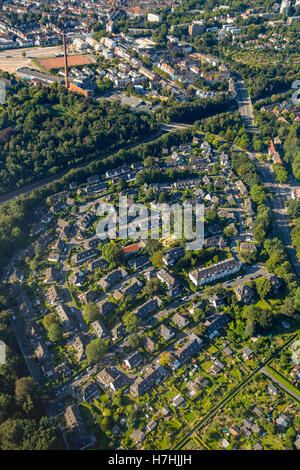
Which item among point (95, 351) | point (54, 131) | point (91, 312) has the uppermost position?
point (54, 131)

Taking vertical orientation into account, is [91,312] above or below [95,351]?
above

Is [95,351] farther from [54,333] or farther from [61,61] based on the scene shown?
[61,61]

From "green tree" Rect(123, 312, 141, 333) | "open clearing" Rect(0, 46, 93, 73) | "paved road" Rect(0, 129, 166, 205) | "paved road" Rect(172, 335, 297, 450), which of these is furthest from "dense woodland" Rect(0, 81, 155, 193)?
"paved road" Rect(172, 335, 297, 450)

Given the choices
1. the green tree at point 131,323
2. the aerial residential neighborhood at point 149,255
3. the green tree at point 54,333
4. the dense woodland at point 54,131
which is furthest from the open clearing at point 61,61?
the green tree at point 131,323

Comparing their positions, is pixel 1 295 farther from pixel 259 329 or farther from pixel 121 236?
pixel 259 329

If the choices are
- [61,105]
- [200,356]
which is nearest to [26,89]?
[61,105]

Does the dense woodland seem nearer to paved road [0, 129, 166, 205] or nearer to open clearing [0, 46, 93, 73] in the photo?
paved road [0, 129, 166, 205]

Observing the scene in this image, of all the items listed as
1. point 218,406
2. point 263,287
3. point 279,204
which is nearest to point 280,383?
point 218,406
